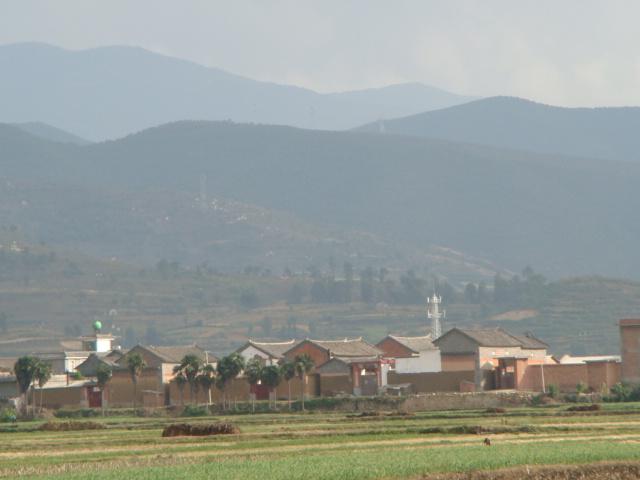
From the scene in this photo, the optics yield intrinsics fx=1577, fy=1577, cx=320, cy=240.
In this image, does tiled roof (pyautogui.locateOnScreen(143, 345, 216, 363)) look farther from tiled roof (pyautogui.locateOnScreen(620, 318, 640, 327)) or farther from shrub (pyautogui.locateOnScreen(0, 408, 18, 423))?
tiled roof (pyautogui.locateOnScreen(620, 318, 640, 327))

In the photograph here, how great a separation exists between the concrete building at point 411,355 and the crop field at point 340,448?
46.2m

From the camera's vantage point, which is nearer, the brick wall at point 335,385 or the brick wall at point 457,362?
the brick wall at point 335,385

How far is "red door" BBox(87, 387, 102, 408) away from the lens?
Answer: 440 ft

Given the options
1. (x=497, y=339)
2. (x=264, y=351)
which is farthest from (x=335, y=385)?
(x=264, y=351)

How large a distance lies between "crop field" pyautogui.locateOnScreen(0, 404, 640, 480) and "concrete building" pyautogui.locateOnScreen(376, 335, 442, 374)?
152 ft

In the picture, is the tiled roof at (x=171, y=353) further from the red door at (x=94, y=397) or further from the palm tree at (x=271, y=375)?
the palm tree at (x=271, y=375)

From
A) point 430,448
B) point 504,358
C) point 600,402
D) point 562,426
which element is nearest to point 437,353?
point 504,358

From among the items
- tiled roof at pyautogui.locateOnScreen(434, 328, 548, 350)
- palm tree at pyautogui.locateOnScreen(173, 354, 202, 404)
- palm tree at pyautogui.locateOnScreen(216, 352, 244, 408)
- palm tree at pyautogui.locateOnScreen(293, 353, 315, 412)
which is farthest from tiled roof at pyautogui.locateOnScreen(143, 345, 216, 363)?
tiled roof at pyautogui.locateOnScreen(434, 328, 548, 350)

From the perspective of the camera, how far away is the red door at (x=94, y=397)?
440ft

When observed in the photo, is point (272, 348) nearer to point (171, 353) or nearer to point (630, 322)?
point (171, 353)

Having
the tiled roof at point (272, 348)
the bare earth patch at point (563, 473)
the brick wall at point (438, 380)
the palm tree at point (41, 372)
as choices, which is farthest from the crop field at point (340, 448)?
the tiled roof at point (272, 348)

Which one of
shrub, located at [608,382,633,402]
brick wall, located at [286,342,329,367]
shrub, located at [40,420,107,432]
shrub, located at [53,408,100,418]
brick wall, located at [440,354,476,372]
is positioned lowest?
shrub, located at [40,420,107,432]

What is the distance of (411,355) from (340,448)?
274ft

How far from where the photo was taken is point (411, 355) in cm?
14200
